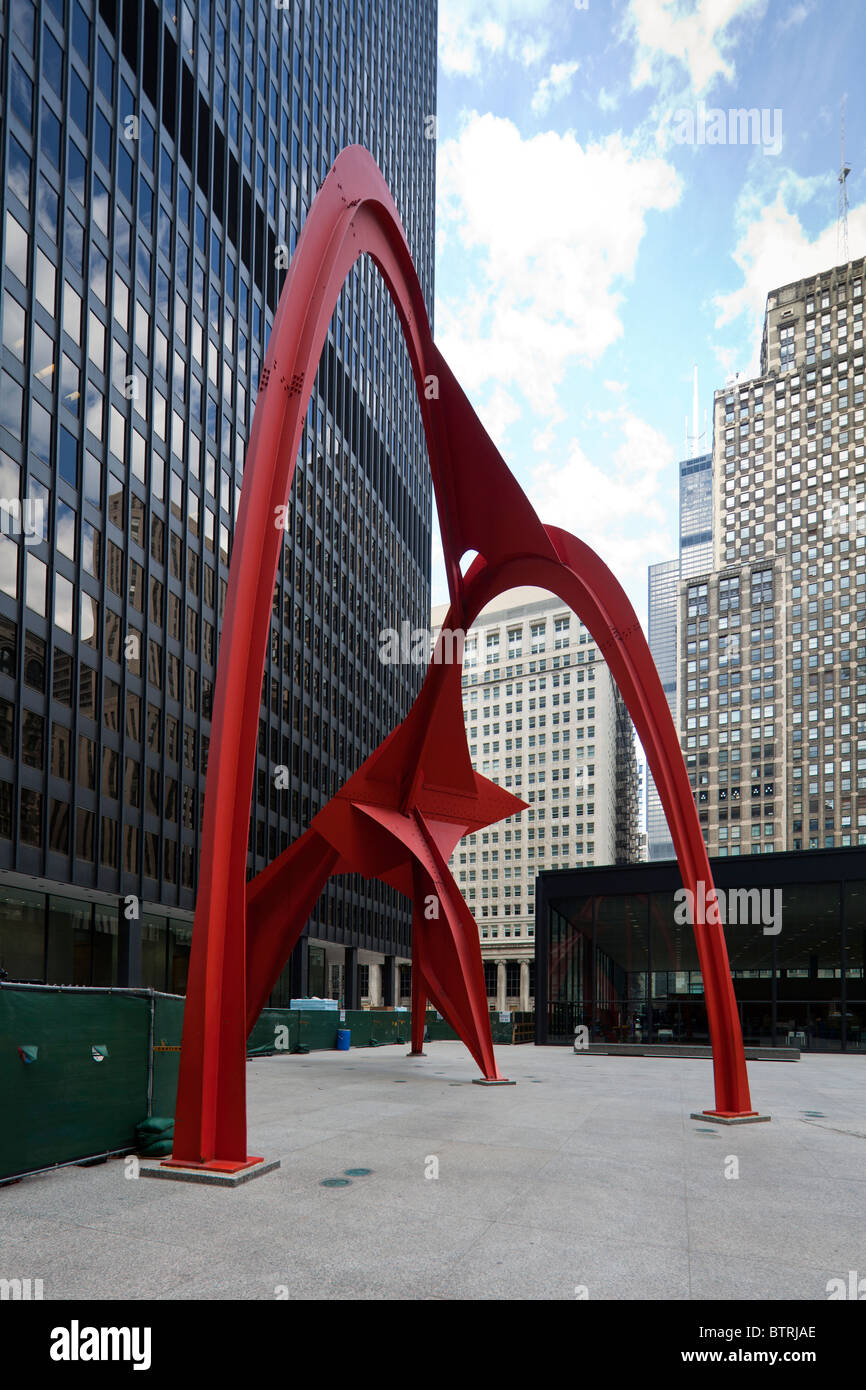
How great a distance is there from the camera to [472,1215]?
8508 millimetres

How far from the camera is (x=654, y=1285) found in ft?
21.4

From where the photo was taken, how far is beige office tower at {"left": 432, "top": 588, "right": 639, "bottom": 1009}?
138 m

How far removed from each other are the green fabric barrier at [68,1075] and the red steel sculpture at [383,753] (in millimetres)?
1095

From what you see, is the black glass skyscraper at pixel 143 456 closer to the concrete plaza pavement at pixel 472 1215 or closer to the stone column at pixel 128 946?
the stone column at pixel 128 946

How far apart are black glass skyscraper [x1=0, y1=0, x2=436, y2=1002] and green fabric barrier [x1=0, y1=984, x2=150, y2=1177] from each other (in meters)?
19.8

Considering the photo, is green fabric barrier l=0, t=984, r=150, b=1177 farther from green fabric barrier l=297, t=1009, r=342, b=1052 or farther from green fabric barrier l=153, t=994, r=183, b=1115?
green fabric barrier l=297, t=1009, r=342, b=1052

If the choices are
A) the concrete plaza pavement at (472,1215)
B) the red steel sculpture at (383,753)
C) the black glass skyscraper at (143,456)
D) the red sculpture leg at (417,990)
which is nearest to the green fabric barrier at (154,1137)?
the concrete plaza pavement at (472,1215)

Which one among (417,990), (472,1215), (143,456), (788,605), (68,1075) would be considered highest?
(788,605)

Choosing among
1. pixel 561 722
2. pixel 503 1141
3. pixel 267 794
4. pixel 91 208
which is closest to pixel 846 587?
pixel 561 722

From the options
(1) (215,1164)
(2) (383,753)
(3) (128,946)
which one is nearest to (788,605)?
(3) (128,946)

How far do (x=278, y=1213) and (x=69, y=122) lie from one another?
116ft

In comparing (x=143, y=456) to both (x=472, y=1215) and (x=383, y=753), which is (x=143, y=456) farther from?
(x=472, y=1215)

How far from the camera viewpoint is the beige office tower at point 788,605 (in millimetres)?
117250

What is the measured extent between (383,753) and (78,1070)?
13.0m
